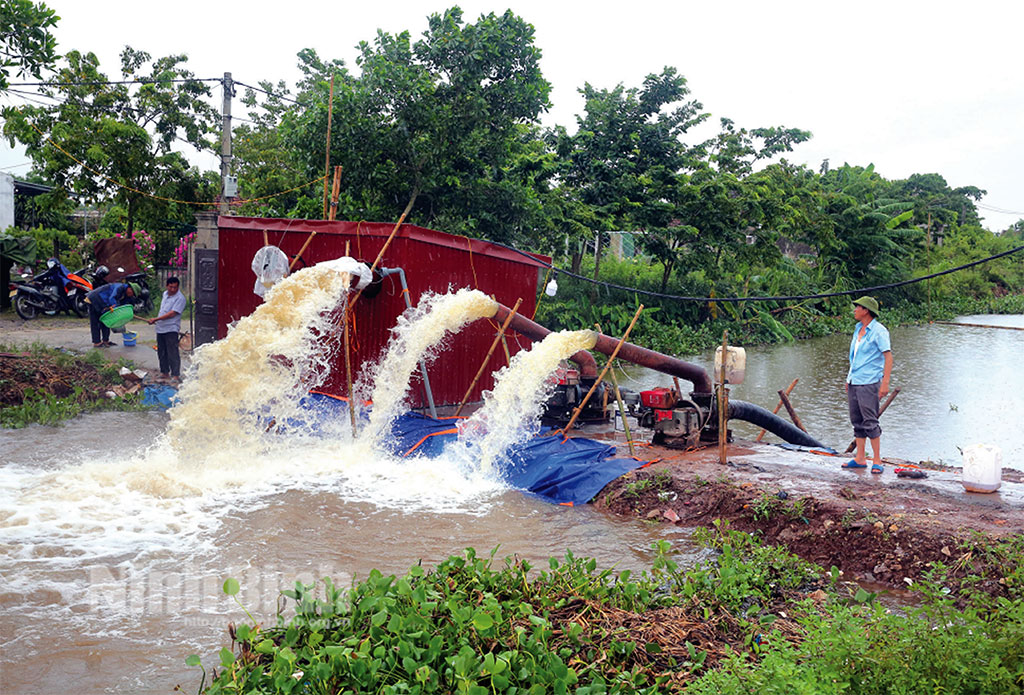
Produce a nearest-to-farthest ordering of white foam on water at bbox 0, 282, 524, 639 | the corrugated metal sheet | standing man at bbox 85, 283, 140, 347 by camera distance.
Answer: white foam on water at bbox 0, 282, 524, 639 < the corrugated metal sheet < standing man at bbox 85, 283, 140, 347

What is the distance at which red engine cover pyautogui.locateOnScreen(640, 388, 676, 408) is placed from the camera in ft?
30.0

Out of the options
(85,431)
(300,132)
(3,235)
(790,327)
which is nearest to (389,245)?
(85,431)

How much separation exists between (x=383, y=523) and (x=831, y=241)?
27527 mm

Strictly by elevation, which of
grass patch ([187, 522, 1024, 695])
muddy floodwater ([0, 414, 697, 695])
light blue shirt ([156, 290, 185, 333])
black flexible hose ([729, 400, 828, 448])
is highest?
light blue shirt ([156, 290, 185, 333])

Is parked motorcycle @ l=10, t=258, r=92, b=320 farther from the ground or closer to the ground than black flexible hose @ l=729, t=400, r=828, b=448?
farther from the ground

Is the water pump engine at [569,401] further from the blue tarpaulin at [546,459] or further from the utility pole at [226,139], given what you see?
the utility pole at [226,139]

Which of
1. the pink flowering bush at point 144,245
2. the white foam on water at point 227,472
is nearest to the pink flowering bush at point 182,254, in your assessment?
the pink flowering bush at point 144,245

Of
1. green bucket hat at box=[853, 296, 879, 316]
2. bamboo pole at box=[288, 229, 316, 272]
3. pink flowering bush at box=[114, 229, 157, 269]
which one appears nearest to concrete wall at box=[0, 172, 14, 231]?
pink flowering bush at box=[114, 229, 157, 269]

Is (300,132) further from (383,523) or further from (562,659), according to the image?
(562,659)

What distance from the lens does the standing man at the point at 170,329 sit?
11398mm

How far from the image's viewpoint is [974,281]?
1660 inches

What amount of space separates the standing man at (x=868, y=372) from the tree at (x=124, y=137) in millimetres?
17358

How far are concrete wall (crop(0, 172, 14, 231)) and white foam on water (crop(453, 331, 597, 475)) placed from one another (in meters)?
21.4

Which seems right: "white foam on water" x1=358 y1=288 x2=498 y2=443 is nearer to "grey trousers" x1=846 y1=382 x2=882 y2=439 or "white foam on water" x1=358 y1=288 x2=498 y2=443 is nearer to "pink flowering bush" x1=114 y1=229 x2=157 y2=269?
"grey trousers" x1=846 y1=382 x2=882 y2=439
